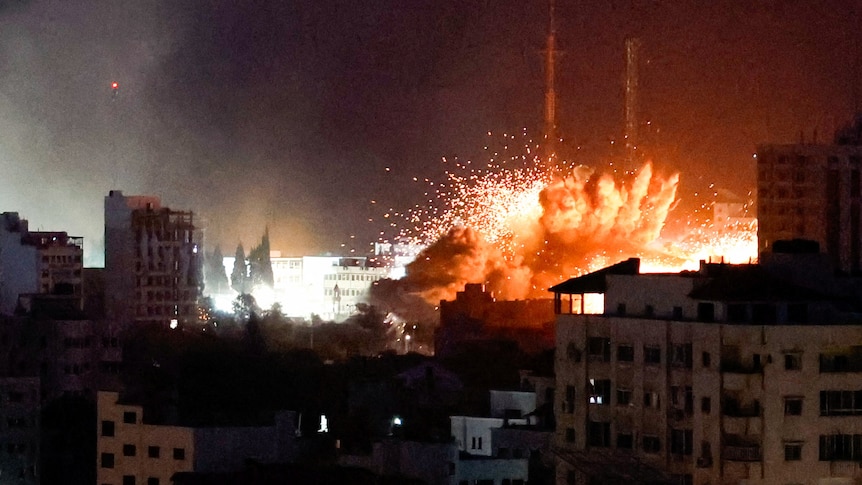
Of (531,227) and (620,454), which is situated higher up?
(531,227)

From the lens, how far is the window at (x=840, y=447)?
3672 centimetres

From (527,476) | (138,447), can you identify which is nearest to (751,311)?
(527,476)

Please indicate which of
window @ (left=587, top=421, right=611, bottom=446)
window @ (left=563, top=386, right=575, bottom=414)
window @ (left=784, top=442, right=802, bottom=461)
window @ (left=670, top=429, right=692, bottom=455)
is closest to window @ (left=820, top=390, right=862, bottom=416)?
window @ (left=784, top=442, right=802, bottom=461)

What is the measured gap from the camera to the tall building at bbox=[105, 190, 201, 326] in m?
91.9

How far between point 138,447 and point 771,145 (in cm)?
5034

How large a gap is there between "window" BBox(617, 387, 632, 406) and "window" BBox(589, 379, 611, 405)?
192 millimetres

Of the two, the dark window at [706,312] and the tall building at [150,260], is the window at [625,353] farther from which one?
the tall building at [150,260]

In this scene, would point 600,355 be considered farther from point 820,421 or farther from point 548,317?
point 548,317

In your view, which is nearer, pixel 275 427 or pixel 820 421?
pixel 820 421

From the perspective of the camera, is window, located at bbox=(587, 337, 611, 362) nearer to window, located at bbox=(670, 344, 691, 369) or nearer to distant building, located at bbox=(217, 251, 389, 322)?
window, located at bbox=(670, 344, 691, 369)

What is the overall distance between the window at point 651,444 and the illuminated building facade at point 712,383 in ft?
0.04

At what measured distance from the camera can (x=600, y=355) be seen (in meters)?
39.0

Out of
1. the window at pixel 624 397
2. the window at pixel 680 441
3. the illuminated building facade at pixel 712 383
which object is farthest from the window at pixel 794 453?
the window at pixel 624 397

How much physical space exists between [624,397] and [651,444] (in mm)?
822
